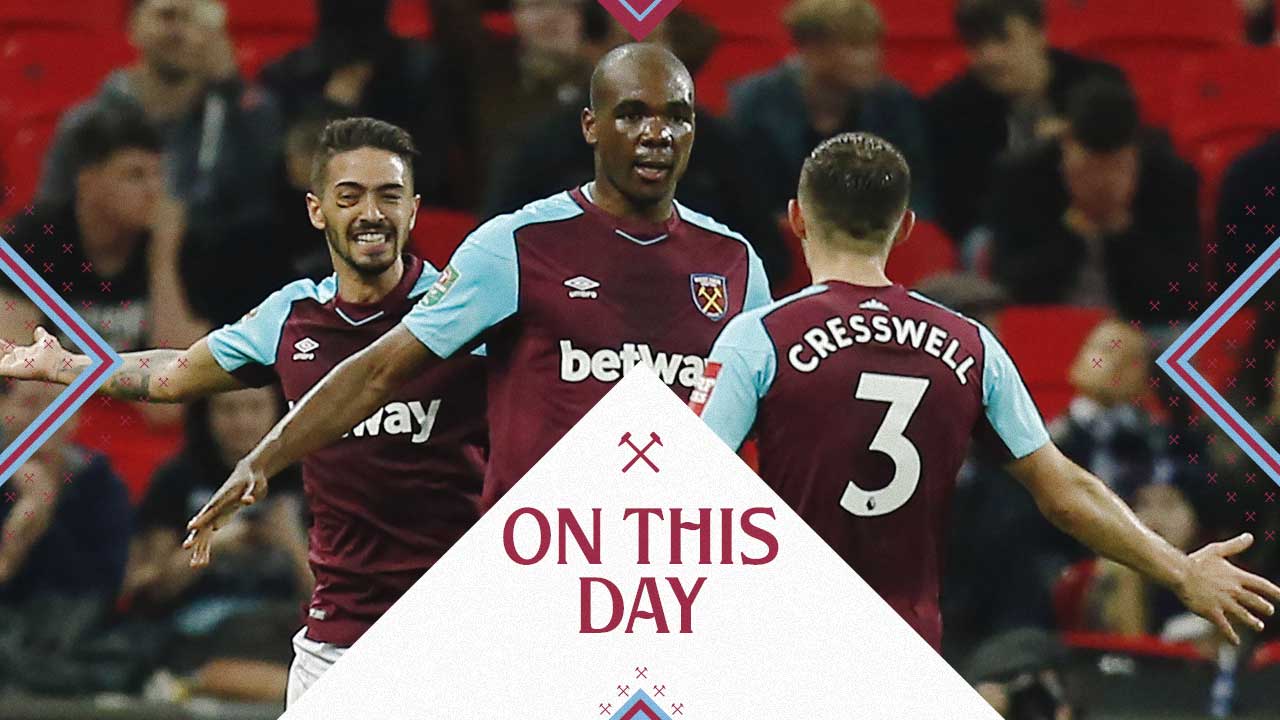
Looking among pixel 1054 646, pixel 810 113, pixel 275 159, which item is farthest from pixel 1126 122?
pixel 275 159

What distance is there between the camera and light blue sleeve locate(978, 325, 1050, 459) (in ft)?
12.2

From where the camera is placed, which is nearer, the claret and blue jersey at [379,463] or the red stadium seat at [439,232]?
the claret and blue jersey at [379,463]

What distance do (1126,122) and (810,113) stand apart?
0.98 m

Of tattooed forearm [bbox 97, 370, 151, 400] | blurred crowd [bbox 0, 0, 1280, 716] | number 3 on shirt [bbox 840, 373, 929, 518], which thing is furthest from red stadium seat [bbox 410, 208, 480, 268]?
number 3 on shirt [bbox 840, 373, 929, 518]

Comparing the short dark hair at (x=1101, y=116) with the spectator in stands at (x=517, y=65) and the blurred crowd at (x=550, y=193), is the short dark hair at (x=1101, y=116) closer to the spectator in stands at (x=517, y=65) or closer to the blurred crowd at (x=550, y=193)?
the blurred crowd at (x=550, y=193)

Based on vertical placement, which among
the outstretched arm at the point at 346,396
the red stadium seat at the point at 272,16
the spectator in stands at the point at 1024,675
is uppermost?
the red stadium seat at the point at 272,16

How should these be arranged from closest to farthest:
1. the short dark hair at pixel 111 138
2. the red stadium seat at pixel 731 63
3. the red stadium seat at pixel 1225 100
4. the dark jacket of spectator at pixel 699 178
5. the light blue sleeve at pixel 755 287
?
1. the light blue sleeve at pixel 755 287
2. the dark jacket of spectator at pixel 699 178
3. the short dark hair at pixel 111 138
4. the red stadium seat at pixel 731 63
5. the red stadium seat at pixel 1225 100

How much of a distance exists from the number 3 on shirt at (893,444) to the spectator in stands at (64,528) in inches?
99.4

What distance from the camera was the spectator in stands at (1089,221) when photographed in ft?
19.0

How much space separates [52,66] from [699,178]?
2164mm

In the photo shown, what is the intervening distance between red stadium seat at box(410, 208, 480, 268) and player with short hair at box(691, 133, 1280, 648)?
179 centimetres

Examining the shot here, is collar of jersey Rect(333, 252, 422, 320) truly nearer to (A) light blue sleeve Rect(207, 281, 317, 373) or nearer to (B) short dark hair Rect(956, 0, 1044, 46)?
(A) light blue sleeve Rect(207, 281, 317, 373)

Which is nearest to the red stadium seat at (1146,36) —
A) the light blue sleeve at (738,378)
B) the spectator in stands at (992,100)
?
the spectator in stands at (992,100)

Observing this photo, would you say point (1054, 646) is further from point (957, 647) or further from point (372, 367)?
point (372, 367)
